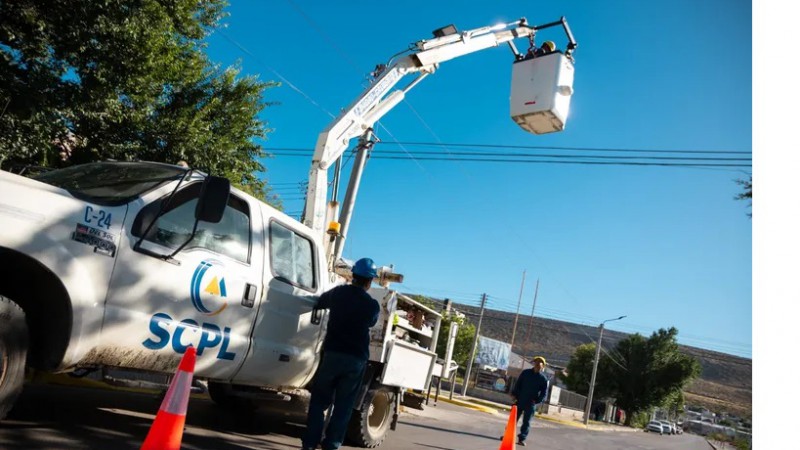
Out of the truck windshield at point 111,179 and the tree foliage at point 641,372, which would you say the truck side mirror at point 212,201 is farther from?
the tree foliage at point 641,372

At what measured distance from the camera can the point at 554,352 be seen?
280 ft

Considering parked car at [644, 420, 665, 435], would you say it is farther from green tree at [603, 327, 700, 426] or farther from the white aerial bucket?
the white aerial bucket

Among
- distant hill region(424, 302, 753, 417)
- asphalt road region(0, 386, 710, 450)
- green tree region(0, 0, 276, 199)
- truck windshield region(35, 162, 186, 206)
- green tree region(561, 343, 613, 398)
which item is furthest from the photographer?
distant hill region(424, 302, 753, 417)

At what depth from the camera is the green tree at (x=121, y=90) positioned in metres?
10.3

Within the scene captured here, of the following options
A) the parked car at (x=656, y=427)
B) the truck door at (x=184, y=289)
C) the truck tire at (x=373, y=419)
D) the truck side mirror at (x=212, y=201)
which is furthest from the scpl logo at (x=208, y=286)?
the parked car at (x=656, y=427)

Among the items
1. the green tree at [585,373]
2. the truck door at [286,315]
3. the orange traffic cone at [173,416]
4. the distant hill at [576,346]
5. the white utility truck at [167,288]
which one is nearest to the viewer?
the orange traffic cone at [173,416]

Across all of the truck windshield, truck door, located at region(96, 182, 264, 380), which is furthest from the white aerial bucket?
the truck windshield

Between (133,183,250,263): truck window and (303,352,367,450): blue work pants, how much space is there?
3.73ft

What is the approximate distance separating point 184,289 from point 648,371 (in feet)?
190

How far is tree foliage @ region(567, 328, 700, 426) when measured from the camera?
2137 inches

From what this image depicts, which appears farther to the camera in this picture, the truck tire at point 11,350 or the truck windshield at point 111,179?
the truck windshield at point 111,179

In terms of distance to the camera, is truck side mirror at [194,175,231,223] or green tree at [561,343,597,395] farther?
green tree at [561,343,597,395]
